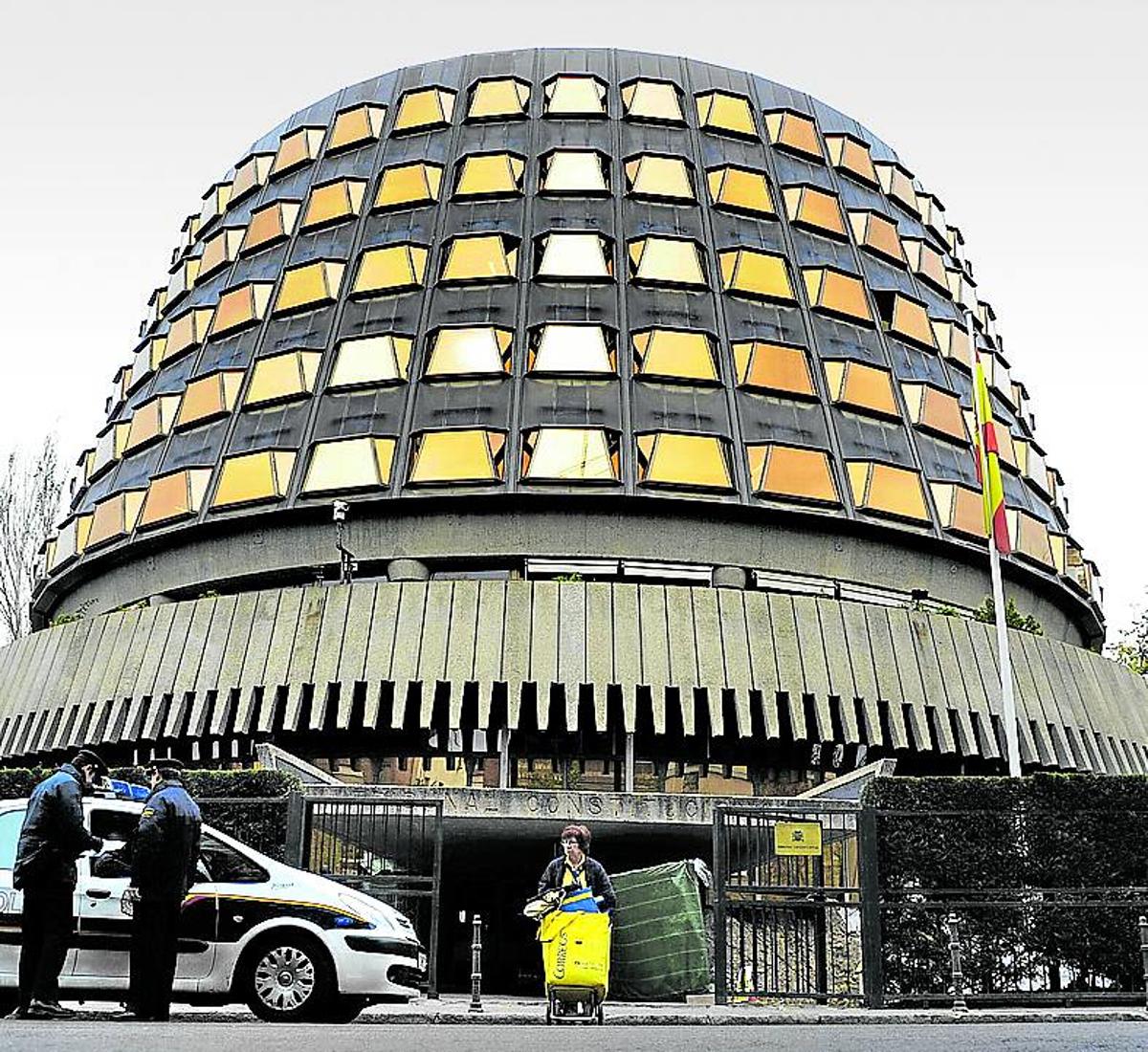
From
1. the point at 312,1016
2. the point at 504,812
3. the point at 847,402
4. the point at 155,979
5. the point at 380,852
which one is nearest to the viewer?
the point at 155,979

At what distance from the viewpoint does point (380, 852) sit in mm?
21219

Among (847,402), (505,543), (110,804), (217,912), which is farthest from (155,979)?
(847,402)

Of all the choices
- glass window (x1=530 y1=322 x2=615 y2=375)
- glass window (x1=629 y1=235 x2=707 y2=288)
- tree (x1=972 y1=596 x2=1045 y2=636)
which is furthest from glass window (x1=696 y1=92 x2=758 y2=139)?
tree (x1=972 y1=596 x2=1045 y2=636)

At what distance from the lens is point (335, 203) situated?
4191 centimetres

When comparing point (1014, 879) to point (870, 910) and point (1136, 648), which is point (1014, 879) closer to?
point (870, 910)

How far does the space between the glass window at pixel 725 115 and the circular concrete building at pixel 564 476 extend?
0.09m

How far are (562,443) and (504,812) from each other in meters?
10.7

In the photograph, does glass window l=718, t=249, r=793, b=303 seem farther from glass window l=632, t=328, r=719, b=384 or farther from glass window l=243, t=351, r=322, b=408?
glass window l=243, t=351, r=322, b=408

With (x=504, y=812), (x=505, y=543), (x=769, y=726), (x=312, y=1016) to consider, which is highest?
(x=505, y=543)

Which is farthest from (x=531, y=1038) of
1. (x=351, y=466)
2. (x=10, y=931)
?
(x=351, y=466)

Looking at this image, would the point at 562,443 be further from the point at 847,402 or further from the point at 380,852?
the point at 380,852

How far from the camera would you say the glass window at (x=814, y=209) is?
4178 centimetres

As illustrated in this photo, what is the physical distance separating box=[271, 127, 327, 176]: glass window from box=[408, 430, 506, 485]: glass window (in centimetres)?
1317

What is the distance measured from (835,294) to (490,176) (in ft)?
30.1
